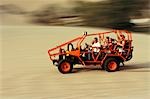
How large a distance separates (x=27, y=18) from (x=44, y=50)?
920cm

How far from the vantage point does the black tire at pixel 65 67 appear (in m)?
9.22

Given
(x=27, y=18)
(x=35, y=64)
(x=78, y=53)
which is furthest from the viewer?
(x=27, y=18)

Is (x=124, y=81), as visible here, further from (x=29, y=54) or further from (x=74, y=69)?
(x=29, y=54)

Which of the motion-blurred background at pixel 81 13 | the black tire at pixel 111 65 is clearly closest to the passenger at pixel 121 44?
the black tire at pixel 111 65

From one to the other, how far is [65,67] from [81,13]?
10.4m

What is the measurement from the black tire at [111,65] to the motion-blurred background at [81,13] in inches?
314

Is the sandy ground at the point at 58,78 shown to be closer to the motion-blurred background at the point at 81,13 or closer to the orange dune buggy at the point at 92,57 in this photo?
the orange dune buggy at the point at 92,57

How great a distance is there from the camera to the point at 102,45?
371 inches

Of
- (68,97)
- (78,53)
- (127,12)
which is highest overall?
(127,12)

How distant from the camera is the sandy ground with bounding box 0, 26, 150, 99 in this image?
25.6 feet

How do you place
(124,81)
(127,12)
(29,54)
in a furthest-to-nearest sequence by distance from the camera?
(127,12) < (29,54) < (124,81)

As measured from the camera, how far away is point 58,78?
29.1ft

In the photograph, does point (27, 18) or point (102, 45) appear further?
point (27, 18)

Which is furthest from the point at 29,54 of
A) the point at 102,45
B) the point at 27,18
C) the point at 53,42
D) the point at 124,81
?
the point at 27,18
